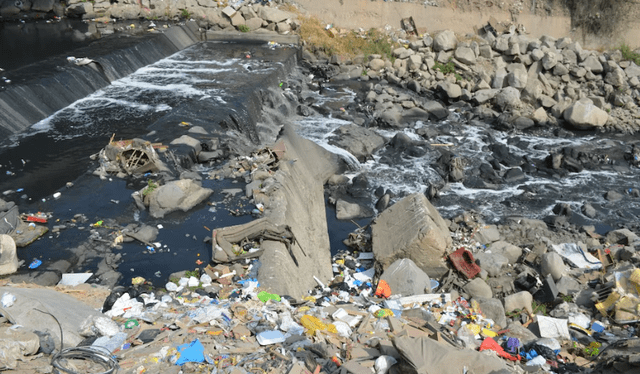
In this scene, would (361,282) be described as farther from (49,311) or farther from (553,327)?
A: (49,311)

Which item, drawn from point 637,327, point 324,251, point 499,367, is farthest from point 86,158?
point 637,327

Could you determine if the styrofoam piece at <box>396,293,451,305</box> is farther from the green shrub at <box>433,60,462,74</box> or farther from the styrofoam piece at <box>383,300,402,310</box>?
the green shrub at <box>433,60,462,74</box>

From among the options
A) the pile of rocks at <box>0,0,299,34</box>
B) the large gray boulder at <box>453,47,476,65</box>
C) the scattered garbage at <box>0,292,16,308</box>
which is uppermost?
the pile of rocks at <box>0,0,299,34</box>

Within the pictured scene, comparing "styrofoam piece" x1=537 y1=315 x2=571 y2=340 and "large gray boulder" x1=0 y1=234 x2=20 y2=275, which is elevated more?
"large gray boulder" x1=0 y1=234 x2=20 y2=275

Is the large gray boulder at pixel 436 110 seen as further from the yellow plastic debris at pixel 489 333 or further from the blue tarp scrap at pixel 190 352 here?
the blue tarp scrap at pixel 190 352

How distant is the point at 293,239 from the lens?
7551 mm

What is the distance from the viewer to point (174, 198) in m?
8.56

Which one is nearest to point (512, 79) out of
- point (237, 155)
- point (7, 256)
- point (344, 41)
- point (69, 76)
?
point (344, 41)

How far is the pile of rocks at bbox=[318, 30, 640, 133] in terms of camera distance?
15.2 meters

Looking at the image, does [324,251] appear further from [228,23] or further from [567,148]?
[228,23]

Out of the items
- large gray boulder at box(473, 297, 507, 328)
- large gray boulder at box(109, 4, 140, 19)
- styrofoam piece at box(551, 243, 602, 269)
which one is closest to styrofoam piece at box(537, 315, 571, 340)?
large gray boulder at box(473, 297, 507, 328)

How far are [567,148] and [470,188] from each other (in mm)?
3336

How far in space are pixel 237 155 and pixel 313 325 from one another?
19.5 feet

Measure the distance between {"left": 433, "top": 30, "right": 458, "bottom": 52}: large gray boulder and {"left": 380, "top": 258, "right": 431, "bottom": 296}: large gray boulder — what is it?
12.4 metres
